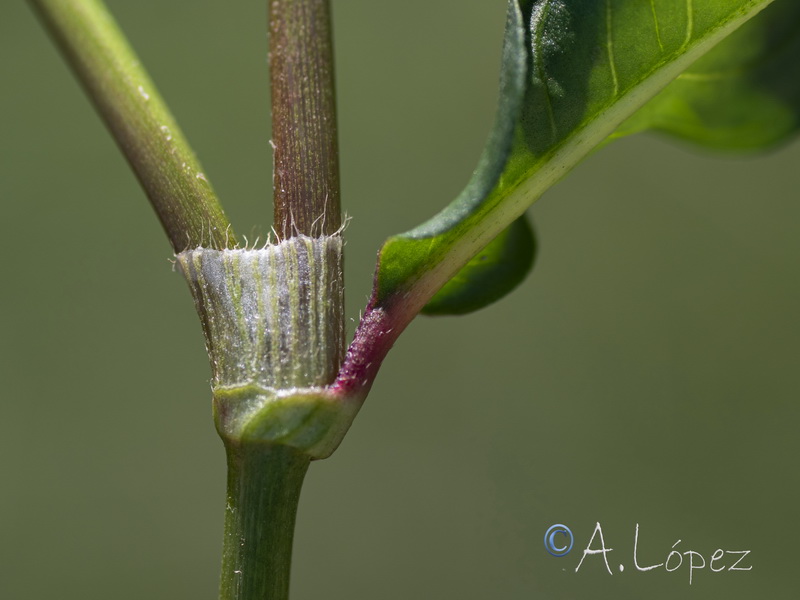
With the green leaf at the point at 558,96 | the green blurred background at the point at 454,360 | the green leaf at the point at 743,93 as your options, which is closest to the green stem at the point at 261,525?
the green leaf at the point at 558,96

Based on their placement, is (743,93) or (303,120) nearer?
(303,120)

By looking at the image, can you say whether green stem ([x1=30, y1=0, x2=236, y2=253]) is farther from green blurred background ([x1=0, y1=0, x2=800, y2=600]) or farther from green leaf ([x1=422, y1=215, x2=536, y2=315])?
green blurred background ([x1=0, y1=0, x2=800, y2=600])

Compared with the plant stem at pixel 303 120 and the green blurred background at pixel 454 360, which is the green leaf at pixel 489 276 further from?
the green blurred background at pixel 454 360

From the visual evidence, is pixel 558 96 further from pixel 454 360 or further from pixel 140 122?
pixel 454 360

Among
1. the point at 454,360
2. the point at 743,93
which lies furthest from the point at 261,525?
the point at 454,360

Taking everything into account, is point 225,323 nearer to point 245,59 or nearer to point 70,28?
point 70,28

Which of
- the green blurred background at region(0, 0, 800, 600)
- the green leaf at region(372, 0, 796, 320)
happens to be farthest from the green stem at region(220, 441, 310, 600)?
the green blurred background at region(0, 0, 800, 600)
